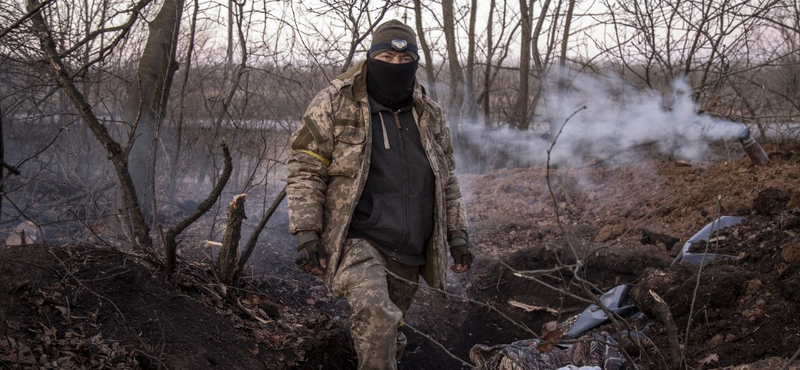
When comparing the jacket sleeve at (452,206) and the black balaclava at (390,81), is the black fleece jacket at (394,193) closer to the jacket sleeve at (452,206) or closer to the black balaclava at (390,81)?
the black balaclava at (390,81)

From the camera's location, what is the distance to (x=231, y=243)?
455 centimetres

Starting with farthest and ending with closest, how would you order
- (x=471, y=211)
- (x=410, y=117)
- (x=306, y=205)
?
1. (x=471, y=211)
2. (x=410, y=117)
3. (x=306, y=205)

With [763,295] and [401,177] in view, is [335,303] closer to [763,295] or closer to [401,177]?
[401,177]

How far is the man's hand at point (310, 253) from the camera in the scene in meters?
3.73

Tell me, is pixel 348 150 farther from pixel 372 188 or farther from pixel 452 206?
pixel 452 206

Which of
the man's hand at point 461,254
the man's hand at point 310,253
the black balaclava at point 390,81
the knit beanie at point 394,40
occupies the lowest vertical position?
the man's hand at point 461,254

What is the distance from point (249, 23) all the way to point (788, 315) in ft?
13.2

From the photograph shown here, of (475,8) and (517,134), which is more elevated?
(475,8)

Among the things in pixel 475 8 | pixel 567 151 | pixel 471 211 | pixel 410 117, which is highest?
pixel 475 8

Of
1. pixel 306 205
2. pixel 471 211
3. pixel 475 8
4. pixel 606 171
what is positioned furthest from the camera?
pixel 475 8

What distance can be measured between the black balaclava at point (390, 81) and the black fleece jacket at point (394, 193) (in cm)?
5

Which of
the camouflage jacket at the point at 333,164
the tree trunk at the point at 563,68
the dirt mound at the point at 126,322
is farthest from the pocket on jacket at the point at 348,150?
the tree trunk at the point at 563,68

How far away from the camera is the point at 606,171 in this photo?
31.7 feet

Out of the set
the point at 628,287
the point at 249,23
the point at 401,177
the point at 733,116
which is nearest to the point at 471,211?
the point at 733,116
